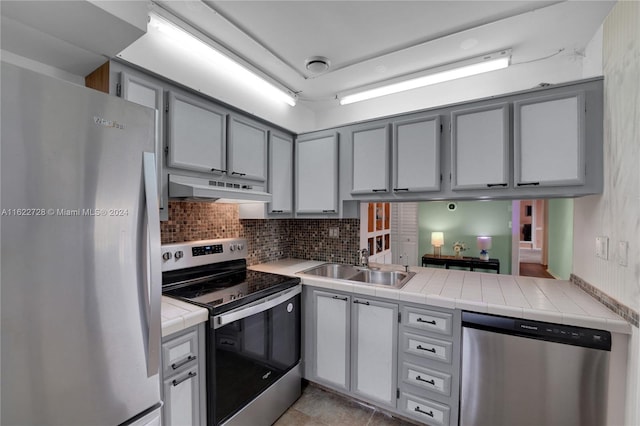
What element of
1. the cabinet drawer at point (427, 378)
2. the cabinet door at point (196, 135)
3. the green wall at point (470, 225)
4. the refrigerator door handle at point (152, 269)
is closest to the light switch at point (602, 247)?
the cabinet drawer at point (427, 378)

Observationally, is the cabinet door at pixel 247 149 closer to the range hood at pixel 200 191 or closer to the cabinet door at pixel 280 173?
the cabinet door at pixel 280 173

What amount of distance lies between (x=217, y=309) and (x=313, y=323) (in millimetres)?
953

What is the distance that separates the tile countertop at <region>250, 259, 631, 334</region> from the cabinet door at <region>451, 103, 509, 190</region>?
2.39 ft

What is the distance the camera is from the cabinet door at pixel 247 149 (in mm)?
2070

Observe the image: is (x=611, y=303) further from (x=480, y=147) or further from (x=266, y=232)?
(x=266, y=232)

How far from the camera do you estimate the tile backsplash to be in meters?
2.04

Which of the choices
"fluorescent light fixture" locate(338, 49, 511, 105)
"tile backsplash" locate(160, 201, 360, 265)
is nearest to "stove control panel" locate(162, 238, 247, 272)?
"tile backsplash" locate(160, 201, 360, 265)

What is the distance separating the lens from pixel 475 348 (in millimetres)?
1630

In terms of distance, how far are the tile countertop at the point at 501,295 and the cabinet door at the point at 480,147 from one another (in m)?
0.73

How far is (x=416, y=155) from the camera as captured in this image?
6.93 feet

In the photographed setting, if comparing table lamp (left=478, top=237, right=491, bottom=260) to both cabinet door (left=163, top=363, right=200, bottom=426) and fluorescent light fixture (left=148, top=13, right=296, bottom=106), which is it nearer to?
fluorescent light fixture (left=148, top=13, right=296, bottom=106)

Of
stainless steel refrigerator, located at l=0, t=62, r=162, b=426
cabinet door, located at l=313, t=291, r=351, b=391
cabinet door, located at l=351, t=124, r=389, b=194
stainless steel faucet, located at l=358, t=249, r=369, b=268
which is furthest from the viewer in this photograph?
stainless steel faucet, located at l=358, t=249, r=369, b=268

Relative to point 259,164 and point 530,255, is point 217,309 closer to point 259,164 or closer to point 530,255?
point 259,164

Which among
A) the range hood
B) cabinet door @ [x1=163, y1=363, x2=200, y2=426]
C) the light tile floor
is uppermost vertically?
the range hood
